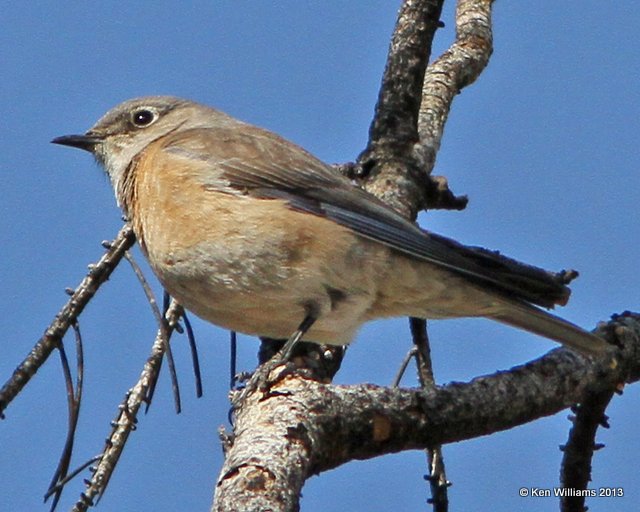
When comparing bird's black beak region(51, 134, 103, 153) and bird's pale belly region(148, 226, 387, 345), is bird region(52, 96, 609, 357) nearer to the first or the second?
bird's pale belly region(148, 226, 387, 345)

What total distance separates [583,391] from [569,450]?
0.40 meters

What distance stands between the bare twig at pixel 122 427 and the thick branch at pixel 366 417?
415 millimetres

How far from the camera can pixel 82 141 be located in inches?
271

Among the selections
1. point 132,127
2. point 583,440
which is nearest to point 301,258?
point 583,440

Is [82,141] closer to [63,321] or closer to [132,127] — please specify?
[132,127]

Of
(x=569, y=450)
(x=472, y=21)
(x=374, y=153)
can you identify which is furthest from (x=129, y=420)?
(x=472, y=21)

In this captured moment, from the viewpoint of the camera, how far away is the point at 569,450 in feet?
17.3

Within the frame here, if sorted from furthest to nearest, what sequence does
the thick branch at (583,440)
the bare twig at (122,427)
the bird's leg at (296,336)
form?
the bird's leg at (296,336)
the thick branch at (583,440)
the bare twig at (122,427)

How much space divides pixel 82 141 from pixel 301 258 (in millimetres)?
2005

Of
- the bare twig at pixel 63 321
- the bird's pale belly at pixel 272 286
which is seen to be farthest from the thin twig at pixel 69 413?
the bird's pale belly at pixel 272 286

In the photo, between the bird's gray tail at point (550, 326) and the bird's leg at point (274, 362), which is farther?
the bird's gray tail at point (550, 326)

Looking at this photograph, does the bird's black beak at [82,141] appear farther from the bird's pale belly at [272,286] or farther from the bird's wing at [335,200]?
the bird's pale belly at [272,286]

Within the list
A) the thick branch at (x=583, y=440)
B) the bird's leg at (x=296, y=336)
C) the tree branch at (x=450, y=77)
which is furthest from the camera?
the tree branch at (x=450, y=77)

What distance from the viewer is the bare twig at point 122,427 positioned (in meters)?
4.13
